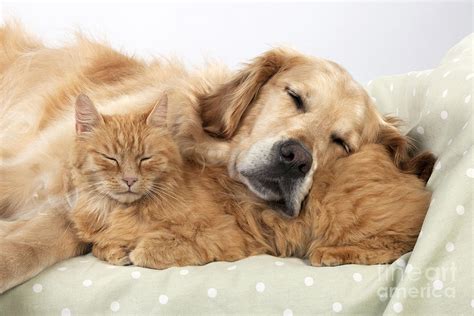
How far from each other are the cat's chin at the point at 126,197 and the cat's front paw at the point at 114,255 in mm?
115

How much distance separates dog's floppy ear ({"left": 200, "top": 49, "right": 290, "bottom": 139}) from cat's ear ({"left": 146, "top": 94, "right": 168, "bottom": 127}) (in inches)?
8.8

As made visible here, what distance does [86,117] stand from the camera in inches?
64.5

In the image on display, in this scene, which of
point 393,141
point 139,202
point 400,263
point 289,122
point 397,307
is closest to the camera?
point 397,307

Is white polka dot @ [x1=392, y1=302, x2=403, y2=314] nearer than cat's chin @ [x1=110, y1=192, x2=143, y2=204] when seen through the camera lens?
Yes

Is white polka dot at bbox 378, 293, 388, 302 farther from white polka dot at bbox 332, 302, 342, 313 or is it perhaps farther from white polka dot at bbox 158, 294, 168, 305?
white polka dot at bbox 158, 294, 168, 305

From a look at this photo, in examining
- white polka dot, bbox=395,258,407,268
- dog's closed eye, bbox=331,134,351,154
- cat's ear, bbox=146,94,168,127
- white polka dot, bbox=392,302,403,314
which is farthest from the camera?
dog's closed eye, bbox=331,134,351,154

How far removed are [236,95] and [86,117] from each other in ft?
1.48

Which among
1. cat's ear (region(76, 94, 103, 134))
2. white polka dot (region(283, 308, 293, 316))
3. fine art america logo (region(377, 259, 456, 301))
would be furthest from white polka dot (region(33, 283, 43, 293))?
fine art america logo (region(377, 259, 456, 301))

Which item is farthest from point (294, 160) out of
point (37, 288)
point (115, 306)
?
point (37, 288)

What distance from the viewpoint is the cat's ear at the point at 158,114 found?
1.67m

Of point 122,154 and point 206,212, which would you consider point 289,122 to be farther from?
point 122,154

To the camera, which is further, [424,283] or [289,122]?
[289,122]

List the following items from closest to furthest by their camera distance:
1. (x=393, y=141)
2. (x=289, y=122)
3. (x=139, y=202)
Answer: (x=139, y=202) < (x=289, y=122) < (x=393, y=141)

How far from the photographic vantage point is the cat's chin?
1638 millimetres
